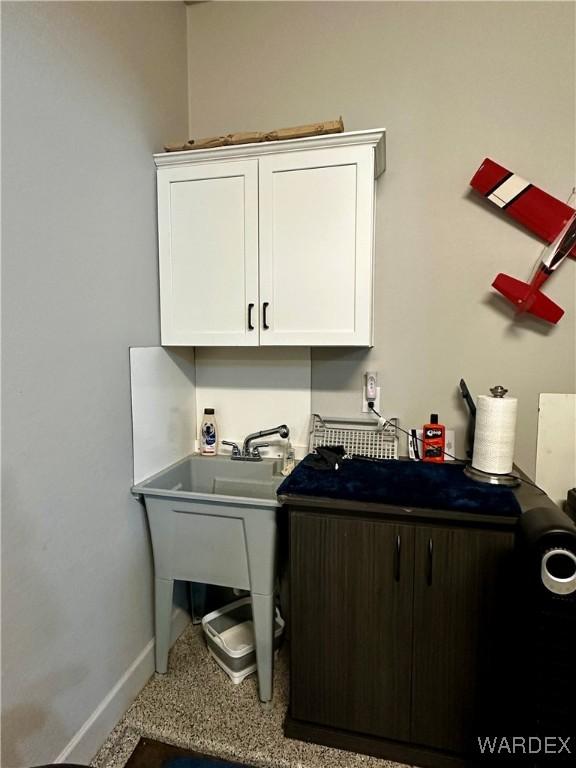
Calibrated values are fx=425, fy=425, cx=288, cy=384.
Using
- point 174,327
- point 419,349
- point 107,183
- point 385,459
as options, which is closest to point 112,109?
point 107,183

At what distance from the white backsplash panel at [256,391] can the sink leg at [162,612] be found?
2.18 feet

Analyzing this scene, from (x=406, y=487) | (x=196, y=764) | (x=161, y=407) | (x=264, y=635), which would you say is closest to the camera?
A: (x=196, y=764)

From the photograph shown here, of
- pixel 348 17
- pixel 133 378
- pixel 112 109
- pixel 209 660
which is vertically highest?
pixel 348 17

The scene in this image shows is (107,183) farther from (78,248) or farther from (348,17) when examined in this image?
(348,17)

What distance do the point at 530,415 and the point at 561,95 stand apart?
1293 millimetres

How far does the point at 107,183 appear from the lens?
153cm

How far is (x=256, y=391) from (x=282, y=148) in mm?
1069

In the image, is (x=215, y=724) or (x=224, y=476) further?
(x=224, y=476)

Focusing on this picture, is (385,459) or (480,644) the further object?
(385,459)

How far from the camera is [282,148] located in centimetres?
163

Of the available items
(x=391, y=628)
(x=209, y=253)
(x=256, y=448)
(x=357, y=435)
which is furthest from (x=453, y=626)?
(x=209, y=253)

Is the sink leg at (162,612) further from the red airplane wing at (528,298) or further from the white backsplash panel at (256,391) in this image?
the red airplane wing at (528,298)

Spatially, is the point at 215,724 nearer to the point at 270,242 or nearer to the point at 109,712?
the point at 109,712

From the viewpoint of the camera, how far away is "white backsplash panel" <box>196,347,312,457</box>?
206 cm
